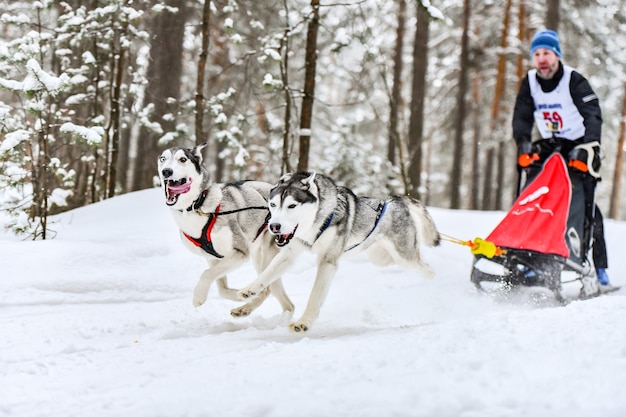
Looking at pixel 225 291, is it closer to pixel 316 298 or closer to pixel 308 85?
pixel 316 298

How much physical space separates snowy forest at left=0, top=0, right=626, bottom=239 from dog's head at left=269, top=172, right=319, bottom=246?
8.87 ft

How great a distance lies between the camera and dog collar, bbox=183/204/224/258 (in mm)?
4348

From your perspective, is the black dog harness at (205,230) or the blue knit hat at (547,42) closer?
the black dog harness at (205,230)

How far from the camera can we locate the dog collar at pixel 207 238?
14.3 feet

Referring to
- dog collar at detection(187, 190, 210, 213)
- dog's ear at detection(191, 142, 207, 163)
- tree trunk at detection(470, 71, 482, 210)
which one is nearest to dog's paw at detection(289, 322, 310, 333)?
dog collar at detection(187, 190, 210, 213)

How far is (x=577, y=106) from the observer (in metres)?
5.67

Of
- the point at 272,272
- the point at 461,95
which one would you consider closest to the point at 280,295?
the point at 272,272

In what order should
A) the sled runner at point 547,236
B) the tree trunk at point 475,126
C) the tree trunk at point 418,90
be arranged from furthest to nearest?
the tree trunk at point 475,126, the tree trunk at point 418,90, the sled runner at point 547,236

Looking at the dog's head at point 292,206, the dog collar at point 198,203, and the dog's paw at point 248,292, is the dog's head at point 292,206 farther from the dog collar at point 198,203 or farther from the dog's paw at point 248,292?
the dog collar at point 198,203

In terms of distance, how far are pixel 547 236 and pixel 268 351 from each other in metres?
3.39

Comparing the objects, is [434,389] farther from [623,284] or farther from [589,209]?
[623,284]

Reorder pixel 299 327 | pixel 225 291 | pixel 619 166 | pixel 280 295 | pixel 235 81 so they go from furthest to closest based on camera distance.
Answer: pixel 619 166, pixel 235 81, pixel 280 295, pixel 225 291, pixel 299 327

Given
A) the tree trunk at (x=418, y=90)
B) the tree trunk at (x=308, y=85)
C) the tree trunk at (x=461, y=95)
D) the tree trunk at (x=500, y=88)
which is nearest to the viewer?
the tree trunk at (x=308, y=85)

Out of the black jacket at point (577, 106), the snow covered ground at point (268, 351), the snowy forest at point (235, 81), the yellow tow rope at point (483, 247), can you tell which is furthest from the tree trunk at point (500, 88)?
the snow covered ground at point (268, 351)
